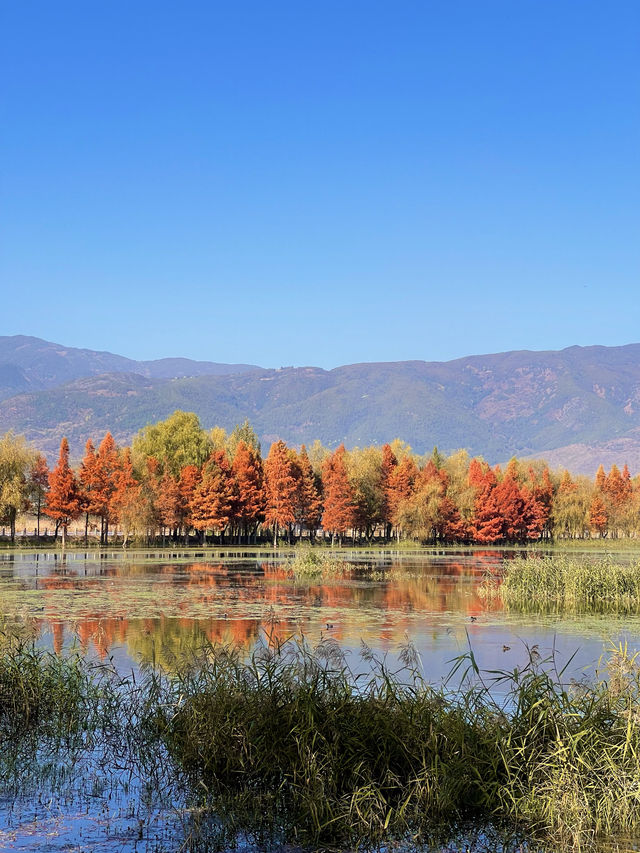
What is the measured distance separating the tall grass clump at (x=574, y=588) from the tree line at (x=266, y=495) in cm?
5006

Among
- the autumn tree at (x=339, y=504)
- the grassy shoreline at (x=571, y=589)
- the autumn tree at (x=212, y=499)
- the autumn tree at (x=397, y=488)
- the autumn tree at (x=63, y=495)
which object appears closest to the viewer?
the grassy shoreline at (x=571, y=589)

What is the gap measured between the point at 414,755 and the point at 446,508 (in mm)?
87090

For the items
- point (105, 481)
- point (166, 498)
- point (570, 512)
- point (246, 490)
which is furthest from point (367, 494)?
point (105, 481)

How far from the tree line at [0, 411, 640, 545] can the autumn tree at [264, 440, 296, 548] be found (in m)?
0.11

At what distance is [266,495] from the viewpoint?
9244 centimetres

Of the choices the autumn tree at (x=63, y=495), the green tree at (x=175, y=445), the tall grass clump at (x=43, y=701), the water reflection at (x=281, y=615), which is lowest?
the water reflection at (x=281, y=615)

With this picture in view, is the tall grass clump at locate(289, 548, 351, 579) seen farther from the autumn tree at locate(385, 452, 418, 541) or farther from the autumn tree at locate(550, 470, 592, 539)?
the autumn tree at locate(550, 470, 592, 539)

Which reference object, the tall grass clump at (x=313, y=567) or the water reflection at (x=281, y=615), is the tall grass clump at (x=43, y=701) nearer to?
the water reflection at (x=281, y=615)

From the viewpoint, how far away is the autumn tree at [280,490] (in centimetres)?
9162

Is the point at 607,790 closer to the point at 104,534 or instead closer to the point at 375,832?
the point at 375,832

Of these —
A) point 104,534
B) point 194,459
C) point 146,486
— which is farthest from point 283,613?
point 194,459

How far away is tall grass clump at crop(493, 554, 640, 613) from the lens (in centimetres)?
3008

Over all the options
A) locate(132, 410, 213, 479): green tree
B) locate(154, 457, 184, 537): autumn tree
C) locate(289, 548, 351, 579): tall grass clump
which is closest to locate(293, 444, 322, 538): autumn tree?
locate(132, 410, 213, 479): green tree

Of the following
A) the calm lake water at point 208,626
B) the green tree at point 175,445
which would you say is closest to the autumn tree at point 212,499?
the green tree at point 175,445
